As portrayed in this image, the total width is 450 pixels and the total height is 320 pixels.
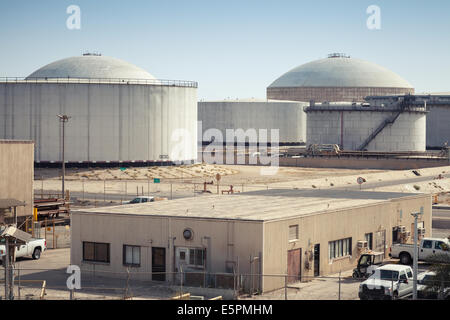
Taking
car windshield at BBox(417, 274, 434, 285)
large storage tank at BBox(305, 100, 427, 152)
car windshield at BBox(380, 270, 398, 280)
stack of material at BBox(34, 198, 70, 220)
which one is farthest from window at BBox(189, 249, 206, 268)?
large storage tank at BBox(305, 100, 427, 152)

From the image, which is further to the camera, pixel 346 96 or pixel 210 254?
pixel 346 96

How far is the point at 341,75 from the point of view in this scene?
176 metres

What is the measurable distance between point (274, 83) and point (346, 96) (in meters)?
20.6

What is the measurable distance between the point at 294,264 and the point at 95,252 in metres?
8.36

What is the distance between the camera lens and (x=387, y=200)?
4062 cm

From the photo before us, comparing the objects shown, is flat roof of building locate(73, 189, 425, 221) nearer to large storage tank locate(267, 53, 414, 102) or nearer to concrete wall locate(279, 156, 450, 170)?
concrete wall locate(279, 156, 450, 170)

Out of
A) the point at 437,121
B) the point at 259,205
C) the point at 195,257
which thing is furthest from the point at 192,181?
the point at 437,121

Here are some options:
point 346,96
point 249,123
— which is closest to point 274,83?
point 346,96

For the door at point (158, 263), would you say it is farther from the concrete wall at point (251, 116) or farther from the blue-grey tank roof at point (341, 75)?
the blue-grey tank roof at point (341, 75)

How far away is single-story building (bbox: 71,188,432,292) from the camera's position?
30641 millimetres

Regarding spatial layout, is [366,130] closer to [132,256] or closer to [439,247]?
[439,247]

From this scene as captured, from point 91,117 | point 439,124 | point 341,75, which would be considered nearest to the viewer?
point 91,117

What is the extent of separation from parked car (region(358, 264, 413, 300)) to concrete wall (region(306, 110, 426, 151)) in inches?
3612

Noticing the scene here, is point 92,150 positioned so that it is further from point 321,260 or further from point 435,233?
point 321,260
